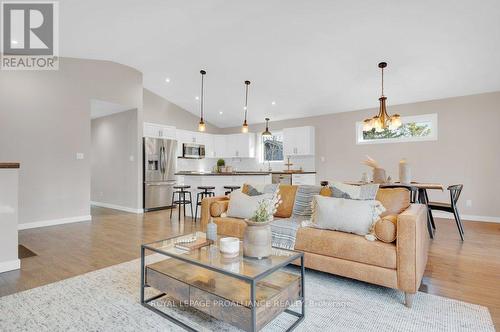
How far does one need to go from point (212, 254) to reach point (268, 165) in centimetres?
635

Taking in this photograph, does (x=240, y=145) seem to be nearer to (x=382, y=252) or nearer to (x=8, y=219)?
(x=8, y=219)

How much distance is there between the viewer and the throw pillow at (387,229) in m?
2.24

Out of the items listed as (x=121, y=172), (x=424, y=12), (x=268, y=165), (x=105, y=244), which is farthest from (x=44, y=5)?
(x=268, y=165)

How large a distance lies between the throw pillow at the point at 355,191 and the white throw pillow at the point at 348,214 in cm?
10

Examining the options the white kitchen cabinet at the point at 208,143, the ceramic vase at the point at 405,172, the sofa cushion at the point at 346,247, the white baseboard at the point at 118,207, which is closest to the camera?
the sofa cushion at the point at 346,247

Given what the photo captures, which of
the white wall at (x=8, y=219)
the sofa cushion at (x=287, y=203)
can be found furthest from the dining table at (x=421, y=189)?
the white wall at (x=8, y=219)

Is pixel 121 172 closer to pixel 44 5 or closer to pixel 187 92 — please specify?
pixel 187 92

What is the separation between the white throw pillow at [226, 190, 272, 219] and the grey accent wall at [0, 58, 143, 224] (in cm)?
369

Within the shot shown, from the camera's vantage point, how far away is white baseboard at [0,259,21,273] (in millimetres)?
2749

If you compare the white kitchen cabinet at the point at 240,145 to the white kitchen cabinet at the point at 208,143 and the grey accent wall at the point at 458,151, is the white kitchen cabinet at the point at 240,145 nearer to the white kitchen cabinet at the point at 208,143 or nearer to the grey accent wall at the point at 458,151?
the white kitchen cabinet at the point at 208,143

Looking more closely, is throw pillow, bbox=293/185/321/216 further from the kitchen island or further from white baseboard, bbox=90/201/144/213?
white baseboard, bbox=90/201/144/213

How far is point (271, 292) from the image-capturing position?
1760 mm

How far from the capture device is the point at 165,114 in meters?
7.45

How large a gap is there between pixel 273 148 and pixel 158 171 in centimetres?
332
